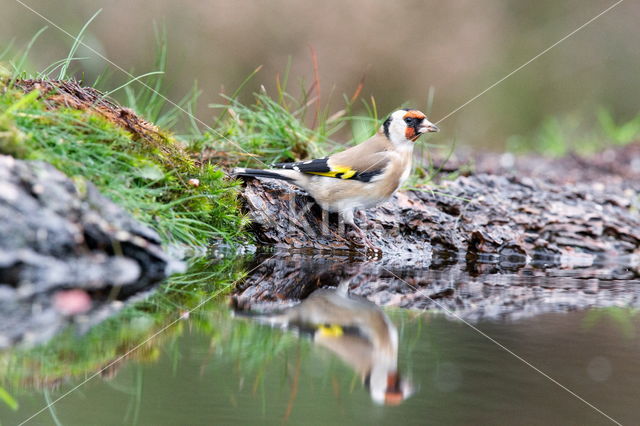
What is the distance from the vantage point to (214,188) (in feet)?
17.4

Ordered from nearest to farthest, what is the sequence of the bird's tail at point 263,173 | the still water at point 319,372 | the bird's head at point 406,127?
the still water at point 319,372 → the bird's tail at point 263,173 → the bird's head at point 406,127

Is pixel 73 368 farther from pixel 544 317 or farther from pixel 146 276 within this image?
pixel 544 317

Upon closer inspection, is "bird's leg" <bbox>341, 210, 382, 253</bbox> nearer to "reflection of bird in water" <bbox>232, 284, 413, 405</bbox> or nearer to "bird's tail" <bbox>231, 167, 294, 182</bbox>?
"bird's tail" <bbox>231, 167, 294, 182</bbox>

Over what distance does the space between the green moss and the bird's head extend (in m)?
1.47

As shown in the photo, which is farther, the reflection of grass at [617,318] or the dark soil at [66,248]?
the reflection of grass at [617,318]

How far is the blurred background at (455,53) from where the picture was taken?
1539 cm

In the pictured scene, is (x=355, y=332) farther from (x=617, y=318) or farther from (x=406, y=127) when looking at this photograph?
(x=406, y=127)

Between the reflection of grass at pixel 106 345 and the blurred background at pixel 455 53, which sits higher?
the blurred background at pixel 455 53

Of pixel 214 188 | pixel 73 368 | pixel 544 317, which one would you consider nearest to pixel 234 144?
pixel 214 188

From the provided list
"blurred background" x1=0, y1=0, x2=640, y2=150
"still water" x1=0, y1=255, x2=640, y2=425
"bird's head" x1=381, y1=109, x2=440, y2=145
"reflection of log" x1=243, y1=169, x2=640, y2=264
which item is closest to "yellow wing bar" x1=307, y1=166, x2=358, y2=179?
"reflection of log" x1=243, y1=169, x2=640, y2=264

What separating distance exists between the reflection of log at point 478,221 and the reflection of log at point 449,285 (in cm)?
33

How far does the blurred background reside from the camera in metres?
15.4

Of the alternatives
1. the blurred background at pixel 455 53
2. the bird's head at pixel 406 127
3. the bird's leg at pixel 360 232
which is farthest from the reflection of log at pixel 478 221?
the blurred background at pixel 455 53

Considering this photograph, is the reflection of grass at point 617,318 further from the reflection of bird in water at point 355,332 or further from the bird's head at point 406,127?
the bird's head at point 406,127
